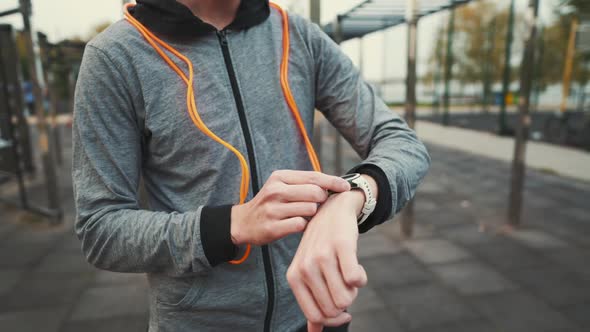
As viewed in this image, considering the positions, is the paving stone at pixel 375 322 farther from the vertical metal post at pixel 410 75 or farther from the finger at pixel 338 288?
the finger at pixel 338 288

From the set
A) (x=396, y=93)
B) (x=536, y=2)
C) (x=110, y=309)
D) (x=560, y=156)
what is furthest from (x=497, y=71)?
(x=110, y=309)

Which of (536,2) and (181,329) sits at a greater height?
(536,2)

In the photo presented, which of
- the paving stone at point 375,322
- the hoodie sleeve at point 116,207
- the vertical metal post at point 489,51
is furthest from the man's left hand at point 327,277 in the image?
the vertical metal post at point 489,51

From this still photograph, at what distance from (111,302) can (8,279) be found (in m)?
1.22

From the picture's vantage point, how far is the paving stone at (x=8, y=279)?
12.4 feet

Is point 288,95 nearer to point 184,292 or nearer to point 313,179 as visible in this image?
point 313,179

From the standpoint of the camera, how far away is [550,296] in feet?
11.2

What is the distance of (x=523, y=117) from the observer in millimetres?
4828

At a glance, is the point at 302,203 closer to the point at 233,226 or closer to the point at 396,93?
the point at 233,226

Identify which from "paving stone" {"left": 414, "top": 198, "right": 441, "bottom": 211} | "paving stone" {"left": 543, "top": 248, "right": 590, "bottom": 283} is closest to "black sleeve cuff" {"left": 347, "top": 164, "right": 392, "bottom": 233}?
"paving stone" {"left": 543, "top": 248, "right": 590, "bottom": 283}

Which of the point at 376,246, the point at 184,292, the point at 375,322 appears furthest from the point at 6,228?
the point at 184,292

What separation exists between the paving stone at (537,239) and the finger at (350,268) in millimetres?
4402

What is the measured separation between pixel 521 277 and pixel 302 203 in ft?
12.1

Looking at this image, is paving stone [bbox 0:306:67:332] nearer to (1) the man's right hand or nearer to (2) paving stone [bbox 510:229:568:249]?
A: (1) the man's right hand
